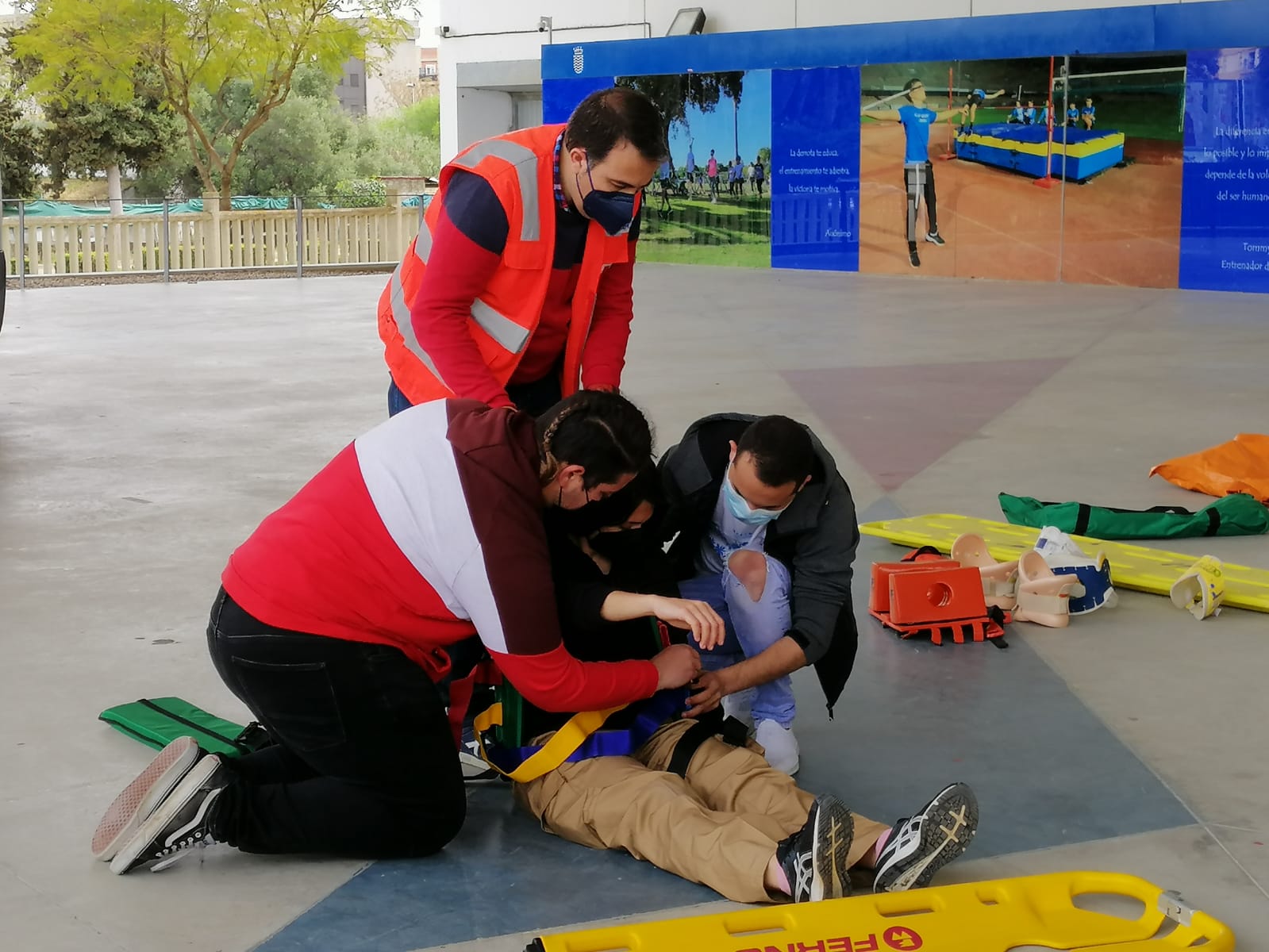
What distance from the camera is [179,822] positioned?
2789 mm

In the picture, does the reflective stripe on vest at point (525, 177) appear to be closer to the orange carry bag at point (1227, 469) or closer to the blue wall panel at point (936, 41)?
the orange carry bag at point (1227, 469)

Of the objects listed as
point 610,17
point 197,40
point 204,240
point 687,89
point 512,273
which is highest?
point 197,40

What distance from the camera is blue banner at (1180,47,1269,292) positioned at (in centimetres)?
1524

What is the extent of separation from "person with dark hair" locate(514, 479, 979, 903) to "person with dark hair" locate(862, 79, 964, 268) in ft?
49.9

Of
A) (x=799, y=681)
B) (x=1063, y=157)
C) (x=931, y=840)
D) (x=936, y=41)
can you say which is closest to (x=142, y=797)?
(x=931, y=840)

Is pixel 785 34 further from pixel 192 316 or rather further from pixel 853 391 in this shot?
pixel 853 391

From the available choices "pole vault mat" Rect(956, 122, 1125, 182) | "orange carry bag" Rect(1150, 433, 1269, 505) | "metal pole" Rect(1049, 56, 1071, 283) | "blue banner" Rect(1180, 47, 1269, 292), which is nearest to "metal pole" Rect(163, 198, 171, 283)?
"pole vault mat" Rect(956, 122, 1125, 182)

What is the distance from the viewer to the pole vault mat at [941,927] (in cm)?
246

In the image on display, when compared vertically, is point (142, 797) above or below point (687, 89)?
below

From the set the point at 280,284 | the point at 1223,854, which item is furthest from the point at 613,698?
the point at 280,284

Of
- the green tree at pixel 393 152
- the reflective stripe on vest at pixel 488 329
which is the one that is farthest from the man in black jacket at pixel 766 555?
the green tree at pixel 393 152

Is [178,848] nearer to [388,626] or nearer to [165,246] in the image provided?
[388,626]

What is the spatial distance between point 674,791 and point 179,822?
0.96 m

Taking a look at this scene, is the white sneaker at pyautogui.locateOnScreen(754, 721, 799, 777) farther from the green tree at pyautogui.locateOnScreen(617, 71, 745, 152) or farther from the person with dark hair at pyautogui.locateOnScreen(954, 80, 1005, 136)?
the green tree at pyautogui.locateOnScreen(617, 71, 745, 152)
